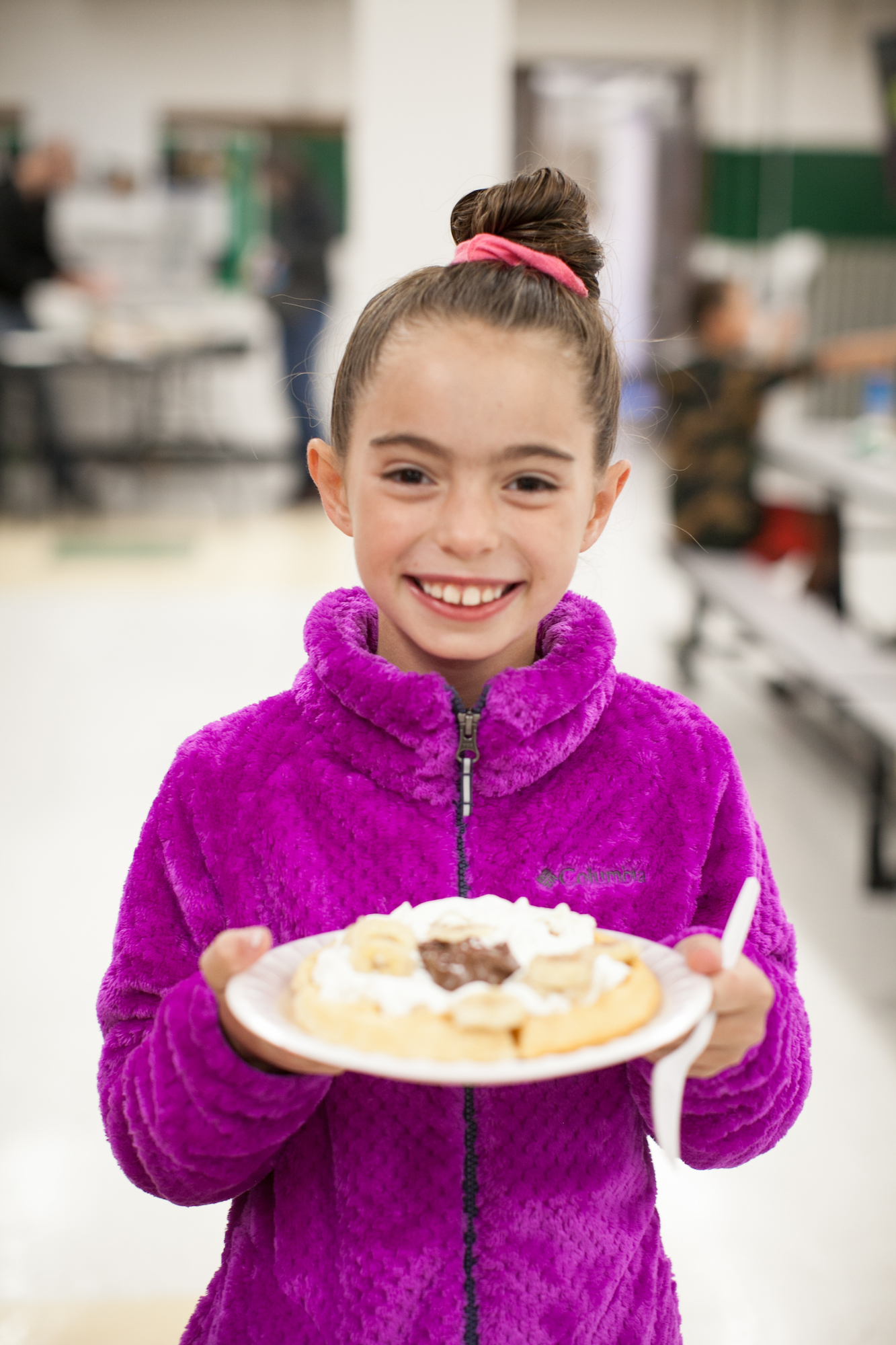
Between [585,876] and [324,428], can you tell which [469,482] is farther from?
[324,428]

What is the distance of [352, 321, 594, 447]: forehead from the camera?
2.83 feet

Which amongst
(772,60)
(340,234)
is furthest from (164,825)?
(772,60)

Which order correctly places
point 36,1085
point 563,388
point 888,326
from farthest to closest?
1. point 888,326
2. point 36,1085
3. point 563,388

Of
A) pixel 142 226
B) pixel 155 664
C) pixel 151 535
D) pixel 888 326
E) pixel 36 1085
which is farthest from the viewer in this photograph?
pixel 142 226

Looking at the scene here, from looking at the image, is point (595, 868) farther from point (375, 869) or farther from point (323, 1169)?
point (323, 1169)

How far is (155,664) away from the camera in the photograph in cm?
461

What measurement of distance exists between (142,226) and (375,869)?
7.44 meters

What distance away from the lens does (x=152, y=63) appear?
33.8 ft

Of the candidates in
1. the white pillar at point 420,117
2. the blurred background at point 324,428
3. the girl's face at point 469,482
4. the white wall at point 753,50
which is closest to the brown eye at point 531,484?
the girl's face at point 469,482

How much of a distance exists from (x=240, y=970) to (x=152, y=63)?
10984mm

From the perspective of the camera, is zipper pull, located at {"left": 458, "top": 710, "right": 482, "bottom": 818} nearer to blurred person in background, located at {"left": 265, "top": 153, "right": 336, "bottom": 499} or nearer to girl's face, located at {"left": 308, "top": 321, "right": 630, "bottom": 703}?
girl's face, located at {"left": 308, "top": 321, "right": 630, "bottom": 703}

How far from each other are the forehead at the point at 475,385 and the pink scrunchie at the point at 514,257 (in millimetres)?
66

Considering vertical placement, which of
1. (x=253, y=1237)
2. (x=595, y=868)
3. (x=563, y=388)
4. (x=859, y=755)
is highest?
(x=563, y=388)

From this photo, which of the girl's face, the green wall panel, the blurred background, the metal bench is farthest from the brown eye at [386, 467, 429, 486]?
the green wall panel
